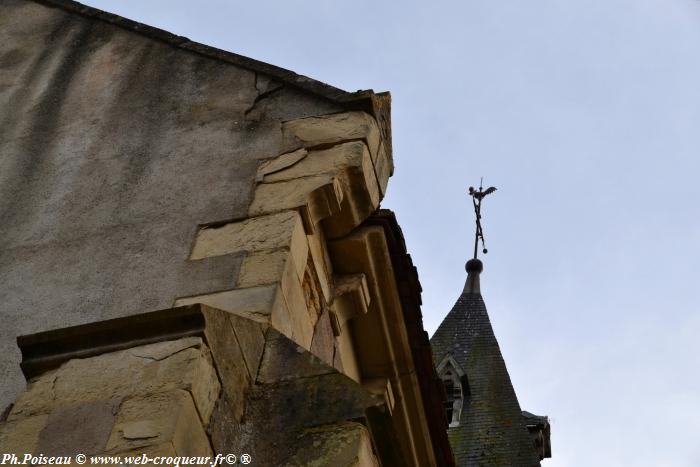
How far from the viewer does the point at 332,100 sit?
501 centimetres

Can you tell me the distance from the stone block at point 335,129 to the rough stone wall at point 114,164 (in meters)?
0.07

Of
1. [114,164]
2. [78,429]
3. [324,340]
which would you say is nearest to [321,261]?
[324,340]

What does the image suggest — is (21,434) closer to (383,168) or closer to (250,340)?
(250,340)

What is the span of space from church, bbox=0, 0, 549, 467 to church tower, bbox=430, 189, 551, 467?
36.1 ft

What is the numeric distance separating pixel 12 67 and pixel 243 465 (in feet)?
9.91

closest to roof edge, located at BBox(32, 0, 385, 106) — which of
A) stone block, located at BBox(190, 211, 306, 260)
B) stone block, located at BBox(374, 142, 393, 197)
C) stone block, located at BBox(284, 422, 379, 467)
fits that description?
stone block, located at BBox(374, 142, 393, 197)

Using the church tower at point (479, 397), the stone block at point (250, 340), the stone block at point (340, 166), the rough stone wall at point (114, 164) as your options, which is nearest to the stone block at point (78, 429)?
the stone block at point (250, 340)

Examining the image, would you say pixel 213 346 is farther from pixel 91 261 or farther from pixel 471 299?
pixel 471 299

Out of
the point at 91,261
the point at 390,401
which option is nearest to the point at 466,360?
the point at 390,401

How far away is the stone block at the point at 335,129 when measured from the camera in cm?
478

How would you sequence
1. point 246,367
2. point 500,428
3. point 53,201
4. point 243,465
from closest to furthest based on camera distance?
point 243,465 < point 246,367 < point 53,201 < point 500,428

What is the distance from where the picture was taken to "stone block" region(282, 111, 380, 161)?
15.7 feet

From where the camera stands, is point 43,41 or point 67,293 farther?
point 43,41

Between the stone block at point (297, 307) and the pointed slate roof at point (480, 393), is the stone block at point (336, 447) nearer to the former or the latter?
the stone block at point (297, 307)
